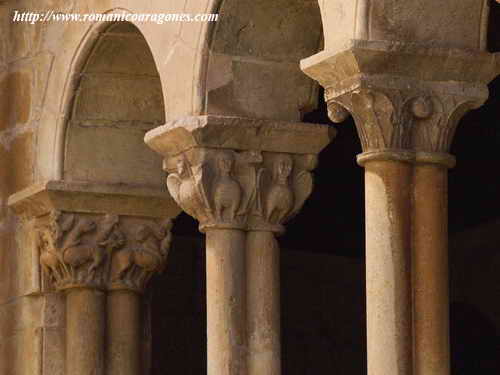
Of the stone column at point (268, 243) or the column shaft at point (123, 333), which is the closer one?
the stone column at point (268, 243)

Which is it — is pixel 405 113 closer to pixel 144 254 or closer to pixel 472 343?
pixel 144 254

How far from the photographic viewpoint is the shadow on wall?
11.9 m

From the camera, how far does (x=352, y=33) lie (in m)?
6.73

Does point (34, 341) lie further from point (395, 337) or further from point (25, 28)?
point (395, 337)

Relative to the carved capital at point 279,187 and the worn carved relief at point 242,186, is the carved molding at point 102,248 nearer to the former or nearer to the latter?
the worn carved relief at point 242,186

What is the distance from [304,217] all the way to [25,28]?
A: 2.65 meters

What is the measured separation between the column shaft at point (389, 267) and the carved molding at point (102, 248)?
2428 mm

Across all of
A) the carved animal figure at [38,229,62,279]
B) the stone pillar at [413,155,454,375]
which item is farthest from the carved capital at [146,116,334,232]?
the carved animal figure at [38,229,62,279]

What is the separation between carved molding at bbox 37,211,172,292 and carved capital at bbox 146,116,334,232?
1252 millimetres

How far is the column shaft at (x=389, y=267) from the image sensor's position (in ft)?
21.8

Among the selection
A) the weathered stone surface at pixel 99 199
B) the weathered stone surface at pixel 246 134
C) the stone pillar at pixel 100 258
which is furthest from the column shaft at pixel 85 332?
the weathered stone surface at pixel 246 134

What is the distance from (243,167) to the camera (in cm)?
776

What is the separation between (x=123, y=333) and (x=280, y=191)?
1664mm

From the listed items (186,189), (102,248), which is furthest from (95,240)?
(186,189)
